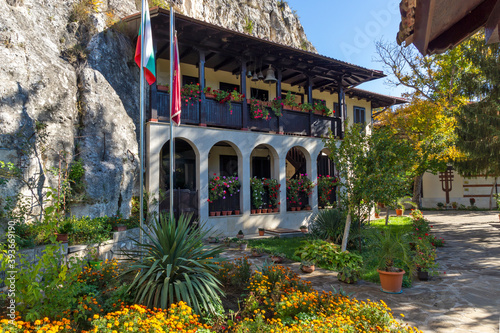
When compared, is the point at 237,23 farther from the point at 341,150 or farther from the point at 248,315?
the point at 248,315

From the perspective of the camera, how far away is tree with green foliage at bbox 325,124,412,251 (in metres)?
7.35

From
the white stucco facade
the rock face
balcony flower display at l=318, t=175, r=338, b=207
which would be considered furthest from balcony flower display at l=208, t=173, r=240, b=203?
balcony flower display at l=318, t=175, r=338, b=207

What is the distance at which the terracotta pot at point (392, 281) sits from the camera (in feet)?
18.1

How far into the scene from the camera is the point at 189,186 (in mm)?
14016

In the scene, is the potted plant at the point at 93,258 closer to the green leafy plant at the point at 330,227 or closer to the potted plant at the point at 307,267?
the potted plant at the point at 307,267

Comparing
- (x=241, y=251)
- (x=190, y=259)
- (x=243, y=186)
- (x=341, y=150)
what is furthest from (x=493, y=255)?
(x=190, y=259)

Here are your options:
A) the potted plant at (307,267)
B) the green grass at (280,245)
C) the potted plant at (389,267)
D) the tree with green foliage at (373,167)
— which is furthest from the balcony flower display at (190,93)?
the potted plant at (389,267)

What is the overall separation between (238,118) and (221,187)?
2858 mm

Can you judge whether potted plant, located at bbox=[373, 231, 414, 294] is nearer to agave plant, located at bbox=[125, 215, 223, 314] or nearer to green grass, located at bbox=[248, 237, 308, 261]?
green grass, located at bbox=[248, 237, 308, 261]

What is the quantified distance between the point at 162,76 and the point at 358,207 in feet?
29.6

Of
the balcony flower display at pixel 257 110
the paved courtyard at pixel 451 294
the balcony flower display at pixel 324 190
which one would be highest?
the balcony flower display at pixel 257 110

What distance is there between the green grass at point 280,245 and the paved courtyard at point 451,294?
0.77m

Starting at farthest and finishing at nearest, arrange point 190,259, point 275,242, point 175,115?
point 275,242 < point 175,115 < point 190,259

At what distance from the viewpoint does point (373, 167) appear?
24.6 feet
